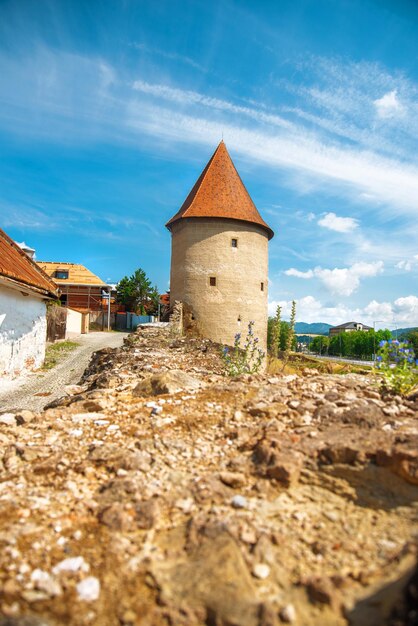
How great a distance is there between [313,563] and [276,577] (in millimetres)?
248

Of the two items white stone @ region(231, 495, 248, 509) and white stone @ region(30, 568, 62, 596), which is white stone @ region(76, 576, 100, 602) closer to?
white stone @ region(30, 568, 62, 596)

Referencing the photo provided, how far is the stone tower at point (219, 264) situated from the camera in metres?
17.1

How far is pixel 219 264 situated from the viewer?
17.1 m

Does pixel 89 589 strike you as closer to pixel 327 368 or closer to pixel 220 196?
pixel 327 368

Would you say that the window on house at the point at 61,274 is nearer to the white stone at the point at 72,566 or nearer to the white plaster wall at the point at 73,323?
the white plaster wall at the point at 73,323

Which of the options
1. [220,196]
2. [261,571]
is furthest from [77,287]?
[261,571]

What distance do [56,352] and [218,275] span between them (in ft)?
27.5

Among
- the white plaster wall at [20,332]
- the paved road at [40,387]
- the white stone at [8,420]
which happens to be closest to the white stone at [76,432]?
the white stone at [8,420]

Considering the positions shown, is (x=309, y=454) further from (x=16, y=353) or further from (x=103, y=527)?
(x=16, y=353)

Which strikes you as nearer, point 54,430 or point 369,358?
point 54,430

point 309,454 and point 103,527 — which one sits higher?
point 309,454

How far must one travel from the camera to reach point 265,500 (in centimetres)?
281

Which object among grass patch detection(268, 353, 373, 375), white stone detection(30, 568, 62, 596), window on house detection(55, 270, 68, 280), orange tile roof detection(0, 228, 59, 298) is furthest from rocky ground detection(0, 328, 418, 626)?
window on house detection(55, 270, 68, 280)

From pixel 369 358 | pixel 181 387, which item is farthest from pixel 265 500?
pixel 369 358
